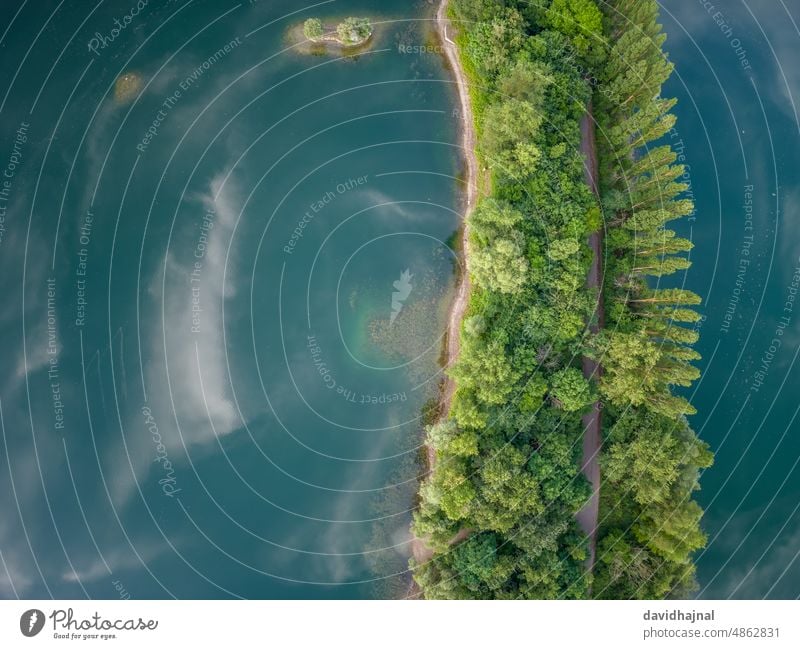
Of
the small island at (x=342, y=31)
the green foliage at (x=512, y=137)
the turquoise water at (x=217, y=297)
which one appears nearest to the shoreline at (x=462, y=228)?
the turquoise water at (x=217, y=297)

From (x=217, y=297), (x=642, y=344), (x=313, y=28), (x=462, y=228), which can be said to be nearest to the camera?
(x=642, y=344)

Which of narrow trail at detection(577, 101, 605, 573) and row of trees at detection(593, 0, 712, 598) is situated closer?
row of trees at detection(593, 0, 712, 598)

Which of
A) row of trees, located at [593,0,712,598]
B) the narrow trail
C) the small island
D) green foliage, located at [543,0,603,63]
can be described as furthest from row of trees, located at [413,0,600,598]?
the small island

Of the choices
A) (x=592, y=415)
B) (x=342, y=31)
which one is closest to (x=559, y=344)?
(x=592, y=415)

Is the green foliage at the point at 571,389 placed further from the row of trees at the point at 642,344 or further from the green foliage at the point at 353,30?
the green foliage at the point at 353,30

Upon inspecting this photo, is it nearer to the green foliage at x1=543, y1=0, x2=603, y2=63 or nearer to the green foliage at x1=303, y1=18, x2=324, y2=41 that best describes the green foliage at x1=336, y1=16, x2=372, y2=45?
the green foliage at x1=303, y1=18, x2=324, y2=41

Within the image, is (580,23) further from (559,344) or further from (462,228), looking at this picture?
(559,344)
